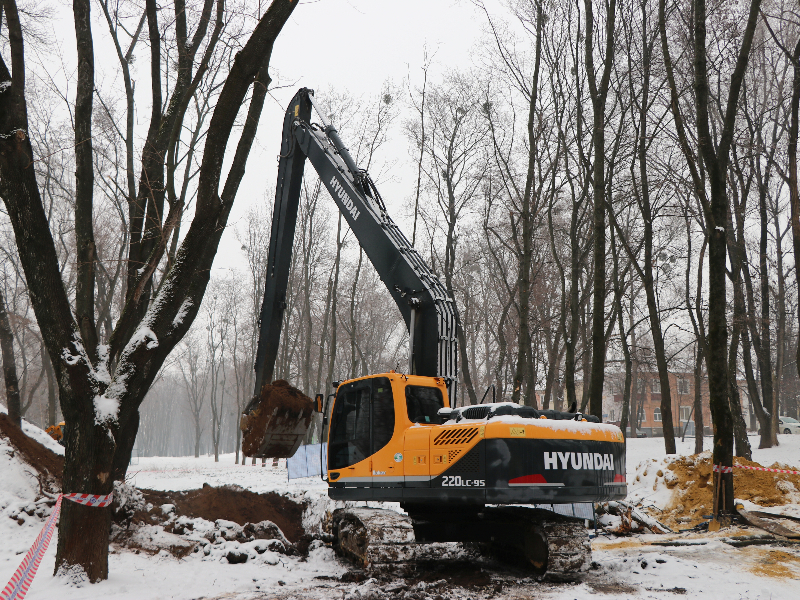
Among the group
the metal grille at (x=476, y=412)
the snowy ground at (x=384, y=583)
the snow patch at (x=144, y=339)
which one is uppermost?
the snow patch at (x=144, y=339)

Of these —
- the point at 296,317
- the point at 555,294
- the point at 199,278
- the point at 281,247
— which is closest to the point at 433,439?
the point at 199,278

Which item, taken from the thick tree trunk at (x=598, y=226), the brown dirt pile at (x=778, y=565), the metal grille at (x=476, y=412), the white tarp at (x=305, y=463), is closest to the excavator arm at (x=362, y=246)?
the metal grille at (x=476, y=412)

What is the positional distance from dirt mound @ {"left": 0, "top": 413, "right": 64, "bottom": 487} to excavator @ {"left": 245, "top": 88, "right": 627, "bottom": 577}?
134 inches

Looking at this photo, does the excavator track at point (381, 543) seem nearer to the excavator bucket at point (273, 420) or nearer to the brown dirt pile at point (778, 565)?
the excavator bucket at point (273, 420)

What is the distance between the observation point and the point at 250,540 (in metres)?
8.57

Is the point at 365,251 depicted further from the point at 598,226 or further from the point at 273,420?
the point at 598,226

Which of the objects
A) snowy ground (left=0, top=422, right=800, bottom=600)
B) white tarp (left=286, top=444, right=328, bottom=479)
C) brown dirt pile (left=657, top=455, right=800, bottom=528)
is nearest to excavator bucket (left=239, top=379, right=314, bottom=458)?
snowy ground (left=0, top=422, right=800, bottom=600)

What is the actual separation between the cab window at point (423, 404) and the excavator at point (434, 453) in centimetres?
1

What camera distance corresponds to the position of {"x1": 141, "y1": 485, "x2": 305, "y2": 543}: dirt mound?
9.98 metres

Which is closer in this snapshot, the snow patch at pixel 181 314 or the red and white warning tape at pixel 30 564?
the red and white warning tape at pixel 30 564

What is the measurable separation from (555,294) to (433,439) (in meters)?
22.5

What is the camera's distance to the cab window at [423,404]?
757 centimetres

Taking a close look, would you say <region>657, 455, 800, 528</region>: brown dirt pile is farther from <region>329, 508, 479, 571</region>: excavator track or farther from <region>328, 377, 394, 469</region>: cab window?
<region>328, 377, 394, 469</region>: cab window

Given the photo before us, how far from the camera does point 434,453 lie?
22.9 ft
